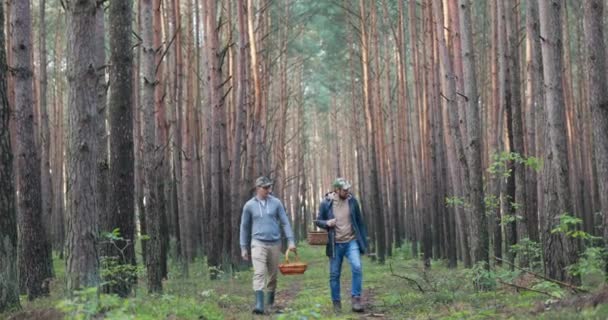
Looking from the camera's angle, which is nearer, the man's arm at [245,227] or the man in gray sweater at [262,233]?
the man in gray sweater at [262,233]

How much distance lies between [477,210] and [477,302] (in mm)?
1964

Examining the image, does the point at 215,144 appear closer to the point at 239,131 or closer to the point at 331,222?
the point at 239,131

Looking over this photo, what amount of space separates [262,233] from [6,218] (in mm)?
3143

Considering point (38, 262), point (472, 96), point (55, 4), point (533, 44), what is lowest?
point (38, 262)

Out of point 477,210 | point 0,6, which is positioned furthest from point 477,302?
point 0,6

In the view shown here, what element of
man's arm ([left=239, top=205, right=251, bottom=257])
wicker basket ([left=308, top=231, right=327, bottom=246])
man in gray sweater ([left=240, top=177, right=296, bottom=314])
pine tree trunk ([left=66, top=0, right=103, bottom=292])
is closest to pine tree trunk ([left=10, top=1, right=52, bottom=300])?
man's arm ([left=239, top=205, right=251, bottom=257])

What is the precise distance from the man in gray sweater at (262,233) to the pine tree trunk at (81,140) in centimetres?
304

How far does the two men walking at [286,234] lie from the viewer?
9039 millimetres

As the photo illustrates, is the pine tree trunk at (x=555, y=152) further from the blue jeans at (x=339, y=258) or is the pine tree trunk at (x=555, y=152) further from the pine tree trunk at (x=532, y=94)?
the blue jeans at (x=339, y=258)

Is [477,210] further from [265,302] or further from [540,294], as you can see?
[265,302]

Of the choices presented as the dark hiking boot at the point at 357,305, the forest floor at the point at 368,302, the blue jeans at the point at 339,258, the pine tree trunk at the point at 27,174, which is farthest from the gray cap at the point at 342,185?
the pine tree trunk at the point at 27,174

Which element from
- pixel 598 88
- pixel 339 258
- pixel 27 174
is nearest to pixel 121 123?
pixel 27 174

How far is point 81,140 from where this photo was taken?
6.18 m

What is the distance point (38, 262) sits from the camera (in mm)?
9672
